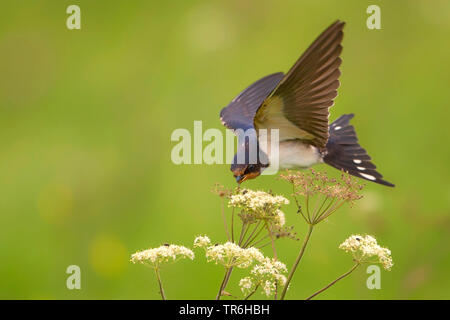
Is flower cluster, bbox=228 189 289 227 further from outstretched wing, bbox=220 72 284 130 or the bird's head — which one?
outstretched wing, bbox=220 72 284 130

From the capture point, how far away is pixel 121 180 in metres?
6.25

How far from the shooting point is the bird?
2.74 meters

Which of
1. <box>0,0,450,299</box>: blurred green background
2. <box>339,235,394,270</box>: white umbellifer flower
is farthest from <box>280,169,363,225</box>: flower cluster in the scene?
<box>0,0,450,299</box>: blurred green background

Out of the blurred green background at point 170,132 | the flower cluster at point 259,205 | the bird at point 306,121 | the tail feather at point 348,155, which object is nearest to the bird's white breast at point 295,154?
the bird at point 306,121

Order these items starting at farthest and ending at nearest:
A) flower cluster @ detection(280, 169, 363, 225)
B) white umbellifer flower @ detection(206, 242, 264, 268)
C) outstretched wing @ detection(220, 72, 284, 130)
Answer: outstretched wing @ detection(220, 72, 284, 130)
flower cluster @ detection(280, 169, 363, 225)
white umbellifer flower @ detection(206, 242, 264, 268)

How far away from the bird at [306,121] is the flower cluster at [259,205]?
410 mm

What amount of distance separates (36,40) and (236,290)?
446 centimetres

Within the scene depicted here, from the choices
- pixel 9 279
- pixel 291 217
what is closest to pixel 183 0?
pixel 291 217

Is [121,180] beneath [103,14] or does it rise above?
beneath

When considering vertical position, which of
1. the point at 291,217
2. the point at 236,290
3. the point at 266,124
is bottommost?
the point at 236,290

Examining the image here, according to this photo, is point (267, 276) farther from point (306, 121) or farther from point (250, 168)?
point (306, 121)

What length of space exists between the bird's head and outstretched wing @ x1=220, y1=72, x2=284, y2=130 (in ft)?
3.44

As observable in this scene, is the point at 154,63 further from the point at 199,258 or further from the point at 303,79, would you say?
the point at 303,79

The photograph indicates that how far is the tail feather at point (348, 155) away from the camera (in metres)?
3.19
